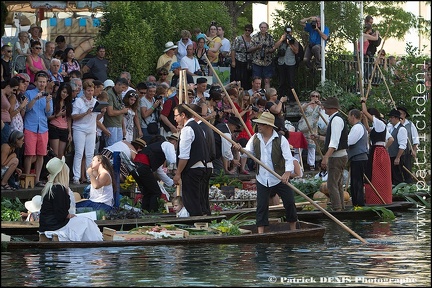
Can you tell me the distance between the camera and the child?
55.3ft

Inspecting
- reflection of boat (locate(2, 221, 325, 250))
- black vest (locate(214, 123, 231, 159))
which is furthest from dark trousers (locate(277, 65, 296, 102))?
reflection of boat (locate(2, 221, 325, 250))

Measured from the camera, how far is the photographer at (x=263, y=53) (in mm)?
24458

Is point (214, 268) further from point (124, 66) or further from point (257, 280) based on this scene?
point (124, 66)

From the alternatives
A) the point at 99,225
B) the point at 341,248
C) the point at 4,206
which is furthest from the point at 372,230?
the point at 4,206

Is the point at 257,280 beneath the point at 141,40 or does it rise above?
beneath

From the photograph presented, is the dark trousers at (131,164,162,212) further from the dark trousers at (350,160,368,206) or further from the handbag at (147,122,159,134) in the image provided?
the dark trousers at (350,160,368,206)

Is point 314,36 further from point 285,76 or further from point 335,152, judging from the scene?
point 335,152

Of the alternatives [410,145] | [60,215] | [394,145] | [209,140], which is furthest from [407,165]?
[60,215]

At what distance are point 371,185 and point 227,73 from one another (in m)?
5.61

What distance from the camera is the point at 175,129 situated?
68.7ft

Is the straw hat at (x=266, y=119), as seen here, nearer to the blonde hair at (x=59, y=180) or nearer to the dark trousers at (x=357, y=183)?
the blonde hair at (x=59, y=180)

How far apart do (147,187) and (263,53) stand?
742 centimetres

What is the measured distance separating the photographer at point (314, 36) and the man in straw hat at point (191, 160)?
9628 mm

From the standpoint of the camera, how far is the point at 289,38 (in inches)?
981
